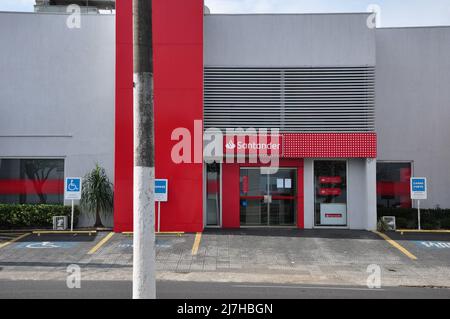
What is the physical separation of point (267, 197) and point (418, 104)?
7472 mm

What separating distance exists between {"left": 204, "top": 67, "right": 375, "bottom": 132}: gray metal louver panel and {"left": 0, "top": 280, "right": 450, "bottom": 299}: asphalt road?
327 inches

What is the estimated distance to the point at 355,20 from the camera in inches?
704

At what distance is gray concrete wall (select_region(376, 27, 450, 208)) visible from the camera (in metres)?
19.6

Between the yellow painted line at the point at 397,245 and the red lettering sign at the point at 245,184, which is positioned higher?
the red lettering sign at the point at 245,184

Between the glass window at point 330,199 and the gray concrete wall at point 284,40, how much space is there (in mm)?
4281

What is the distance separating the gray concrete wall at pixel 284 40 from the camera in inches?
703

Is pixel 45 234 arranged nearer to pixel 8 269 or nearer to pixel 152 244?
pixel 8 269

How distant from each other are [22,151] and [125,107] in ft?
15.5

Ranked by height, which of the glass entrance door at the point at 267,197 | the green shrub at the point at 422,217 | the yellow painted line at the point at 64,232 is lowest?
the yellow painted line at the point at 64,232

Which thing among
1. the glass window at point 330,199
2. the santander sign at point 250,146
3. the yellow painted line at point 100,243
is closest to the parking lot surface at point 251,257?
the yellow painted line at point 100,243

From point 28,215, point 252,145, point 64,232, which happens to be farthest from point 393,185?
point 28,215

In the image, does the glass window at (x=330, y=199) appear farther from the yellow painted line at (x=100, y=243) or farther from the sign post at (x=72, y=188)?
the sign post at (x=72, y=188)

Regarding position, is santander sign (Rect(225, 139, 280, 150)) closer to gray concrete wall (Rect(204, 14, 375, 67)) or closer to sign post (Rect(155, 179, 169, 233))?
sign post (Rect(155, 179, 169, 233))

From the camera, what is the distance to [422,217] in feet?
61.7
